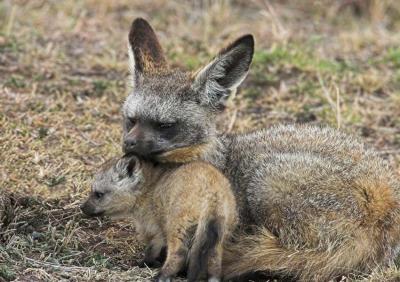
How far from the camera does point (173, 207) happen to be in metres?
6.38

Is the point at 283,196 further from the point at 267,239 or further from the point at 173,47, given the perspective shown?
the point at 173,47

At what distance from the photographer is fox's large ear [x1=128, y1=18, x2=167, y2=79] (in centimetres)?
757

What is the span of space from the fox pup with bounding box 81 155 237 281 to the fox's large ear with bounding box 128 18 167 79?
1.04 meters

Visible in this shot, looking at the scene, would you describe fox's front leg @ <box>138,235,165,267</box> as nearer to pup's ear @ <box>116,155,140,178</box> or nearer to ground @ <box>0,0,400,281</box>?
ground @ <box>0,0,400,281</box>

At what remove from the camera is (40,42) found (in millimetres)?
11258

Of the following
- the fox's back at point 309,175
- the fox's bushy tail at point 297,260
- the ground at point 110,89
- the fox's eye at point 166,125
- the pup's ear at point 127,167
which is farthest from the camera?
the fox's eye at point 166,125

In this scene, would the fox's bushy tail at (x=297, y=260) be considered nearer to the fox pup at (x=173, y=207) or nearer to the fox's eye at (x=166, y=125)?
the fox pup at (x=173, y=207)

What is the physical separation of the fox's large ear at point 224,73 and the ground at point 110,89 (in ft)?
4.37

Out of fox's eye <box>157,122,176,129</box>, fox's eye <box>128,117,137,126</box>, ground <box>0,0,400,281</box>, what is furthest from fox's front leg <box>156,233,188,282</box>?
fox's eye <box>128,117,137,126</box>

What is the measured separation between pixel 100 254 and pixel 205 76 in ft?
5.53

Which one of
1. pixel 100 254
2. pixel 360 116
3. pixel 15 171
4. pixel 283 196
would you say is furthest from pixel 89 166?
pixel 360 116

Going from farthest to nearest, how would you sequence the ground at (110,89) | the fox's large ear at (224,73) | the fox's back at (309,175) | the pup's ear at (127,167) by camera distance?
the fox's large ear at (224,73), the ground at (110,89), the pup's ear at (127,167), the fox's back at (309,175)

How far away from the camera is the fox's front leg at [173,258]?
20.3 feet

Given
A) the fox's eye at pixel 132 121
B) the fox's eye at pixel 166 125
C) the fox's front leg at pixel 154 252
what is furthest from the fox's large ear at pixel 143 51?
the fox's front leg at pixel 154 252
